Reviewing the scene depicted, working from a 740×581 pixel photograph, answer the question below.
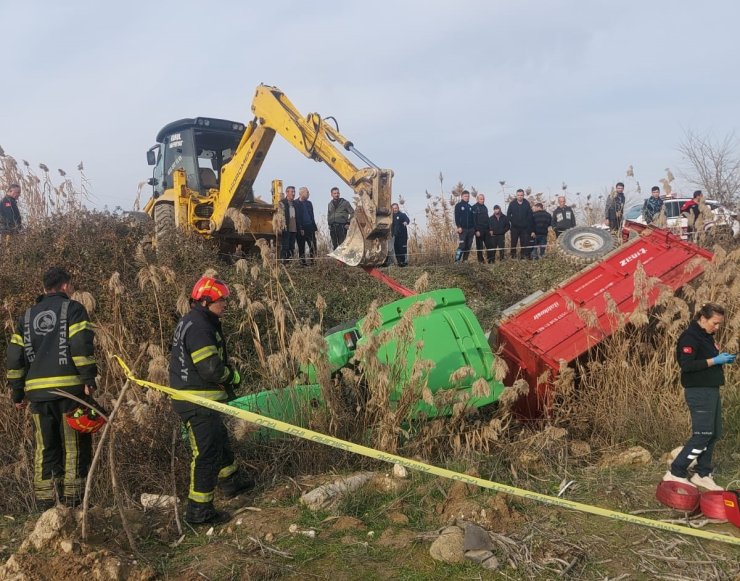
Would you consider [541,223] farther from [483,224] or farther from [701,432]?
[701,432]

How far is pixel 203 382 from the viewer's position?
436cm

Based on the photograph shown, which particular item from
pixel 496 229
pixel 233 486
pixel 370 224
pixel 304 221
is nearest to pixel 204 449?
pixel 233 486

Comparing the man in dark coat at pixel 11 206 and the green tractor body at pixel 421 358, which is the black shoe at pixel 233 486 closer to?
the green tractor body at pixel 421 358

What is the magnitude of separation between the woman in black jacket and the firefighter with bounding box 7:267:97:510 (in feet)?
14.1

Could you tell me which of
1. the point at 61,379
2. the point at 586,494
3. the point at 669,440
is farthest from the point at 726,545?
the point at 61,379

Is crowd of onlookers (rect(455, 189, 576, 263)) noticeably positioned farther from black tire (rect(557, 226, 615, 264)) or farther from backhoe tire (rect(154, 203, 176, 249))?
backhoe tire (rect(154, 203, 176, 249))

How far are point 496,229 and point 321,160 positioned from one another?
5.51 meters

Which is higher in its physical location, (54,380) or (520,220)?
(520,220)

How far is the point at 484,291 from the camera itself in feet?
35.6

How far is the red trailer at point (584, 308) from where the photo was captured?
6.09 metres

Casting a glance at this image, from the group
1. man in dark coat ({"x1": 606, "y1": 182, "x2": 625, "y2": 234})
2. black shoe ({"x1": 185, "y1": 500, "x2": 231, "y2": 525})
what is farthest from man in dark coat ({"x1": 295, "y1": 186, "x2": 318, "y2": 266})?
black shoe ({"x1": 185, "y1": 500, "x2": 231, "y2": 525})

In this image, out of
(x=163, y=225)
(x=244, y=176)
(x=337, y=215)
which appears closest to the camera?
(x=163, y=225)

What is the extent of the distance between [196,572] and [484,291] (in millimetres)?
8061

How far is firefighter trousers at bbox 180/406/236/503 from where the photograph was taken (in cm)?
423
